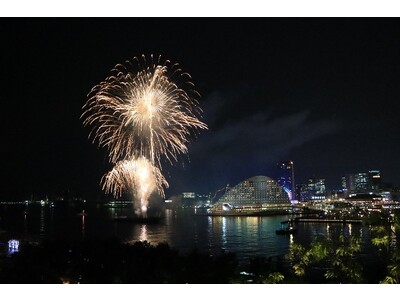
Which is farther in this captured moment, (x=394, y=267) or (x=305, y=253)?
(x=305, y=253)

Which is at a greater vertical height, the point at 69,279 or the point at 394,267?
the point at 394,267

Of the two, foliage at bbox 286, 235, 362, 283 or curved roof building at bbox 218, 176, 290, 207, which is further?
Result: curved roof building at bbox 218, 176, 290, 207

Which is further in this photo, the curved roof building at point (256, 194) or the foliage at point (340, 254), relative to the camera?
the curved roof building at point (256, 194)

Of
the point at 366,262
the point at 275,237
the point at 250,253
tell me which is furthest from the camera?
the point at 275,237

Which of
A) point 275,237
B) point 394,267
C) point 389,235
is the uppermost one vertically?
point 389,235

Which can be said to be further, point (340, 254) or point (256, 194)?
point (256, 194)

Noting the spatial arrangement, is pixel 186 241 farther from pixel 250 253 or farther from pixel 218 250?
pixel 250 253

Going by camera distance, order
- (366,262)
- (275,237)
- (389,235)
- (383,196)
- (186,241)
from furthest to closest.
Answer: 1. (383,196)
2. (275,237)
3. (186,241)
4. (366,262)
5. (389,235)

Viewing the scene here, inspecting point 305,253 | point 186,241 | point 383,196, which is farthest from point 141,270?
point 383,196
